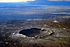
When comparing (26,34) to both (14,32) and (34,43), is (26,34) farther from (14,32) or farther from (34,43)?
(34,43)

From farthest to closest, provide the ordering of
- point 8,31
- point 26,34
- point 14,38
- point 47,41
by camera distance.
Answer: point 8,31
point 26,34
point 14,38
point 47,41

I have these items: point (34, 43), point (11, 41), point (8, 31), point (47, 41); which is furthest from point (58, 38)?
point (8, 31)

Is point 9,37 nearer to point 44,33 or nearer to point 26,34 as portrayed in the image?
point 26,34

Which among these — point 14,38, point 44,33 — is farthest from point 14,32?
point 44,33

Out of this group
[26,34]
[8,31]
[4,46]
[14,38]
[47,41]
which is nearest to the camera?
[4,46]

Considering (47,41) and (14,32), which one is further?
(14,32)

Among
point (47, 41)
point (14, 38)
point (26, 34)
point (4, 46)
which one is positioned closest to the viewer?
point (4, 46)

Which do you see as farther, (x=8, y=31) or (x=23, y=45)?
(x=8, y=31)

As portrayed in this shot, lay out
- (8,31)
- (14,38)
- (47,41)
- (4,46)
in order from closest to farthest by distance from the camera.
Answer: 1. (4,46)
2. (47,41)
3. (14,38)
4. (8,31)


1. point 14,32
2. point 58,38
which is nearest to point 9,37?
point 14,32
